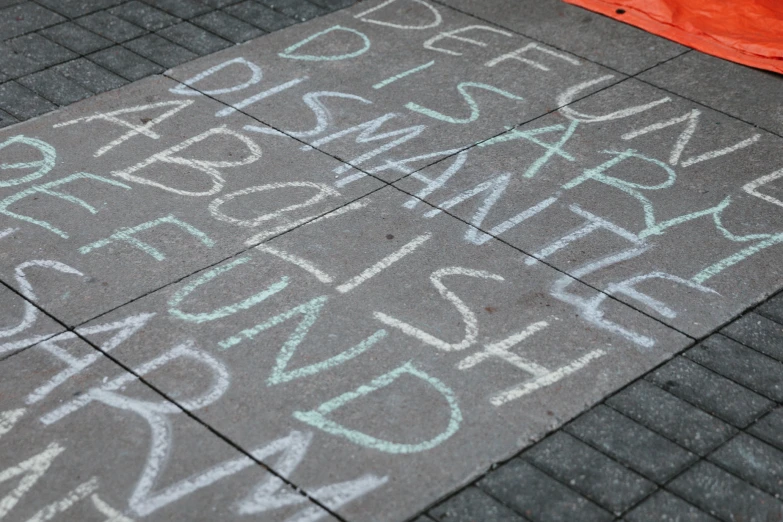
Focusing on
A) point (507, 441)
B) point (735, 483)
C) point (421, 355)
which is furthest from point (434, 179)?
point (735, 483)

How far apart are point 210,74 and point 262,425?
9.36 ft

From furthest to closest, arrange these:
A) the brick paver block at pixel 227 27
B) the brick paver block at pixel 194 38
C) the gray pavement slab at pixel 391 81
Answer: the brick paver block at pixel 227 27 → the brick paver block at pixel 194 38 → the gray pavement slab at pixel 391 81

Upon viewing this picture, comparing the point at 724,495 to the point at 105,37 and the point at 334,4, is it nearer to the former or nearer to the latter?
the point at 334,4

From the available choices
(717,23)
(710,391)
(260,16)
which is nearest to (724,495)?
(710,391)

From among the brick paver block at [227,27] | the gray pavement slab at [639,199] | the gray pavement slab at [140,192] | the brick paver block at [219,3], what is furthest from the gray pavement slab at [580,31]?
the gray pavement slab at [140,192]

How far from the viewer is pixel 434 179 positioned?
16.7 ft

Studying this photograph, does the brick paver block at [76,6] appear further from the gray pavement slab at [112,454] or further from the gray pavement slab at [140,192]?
the gray pavement slab at [112,454]

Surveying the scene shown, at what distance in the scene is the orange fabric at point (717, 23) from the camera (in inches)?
245

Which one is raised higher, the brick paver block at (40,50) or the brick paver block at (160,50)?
the brick paver block at (160,50)

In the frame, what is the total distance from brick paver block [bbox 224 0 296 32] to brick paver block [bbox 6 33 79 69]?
42.4 inches

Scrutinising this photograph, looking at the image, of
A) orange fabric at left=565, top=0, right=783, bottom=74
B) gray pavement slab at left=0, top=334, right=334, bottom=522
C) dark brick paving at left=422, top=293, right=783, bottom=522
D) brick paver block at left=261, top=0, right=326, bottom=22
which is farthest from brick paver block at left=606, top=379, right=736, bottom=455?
brick paver block at left=261, top=0, right=326, bottom=22

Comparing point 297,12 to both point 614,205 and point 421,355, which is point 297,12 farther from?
point 421,355

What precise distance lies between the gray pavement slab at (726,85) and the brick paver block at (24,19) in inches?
144

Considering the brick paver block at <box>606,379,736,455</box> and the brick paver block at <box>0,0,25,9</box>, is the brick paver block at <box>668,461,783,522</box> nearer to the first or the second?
the brick paver block at <box>606,379,736,455</box>
